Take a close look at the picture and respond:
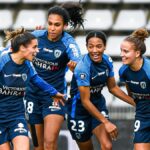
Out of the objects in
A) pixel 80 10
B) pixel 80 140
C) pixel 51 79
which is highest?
pixel 80 10

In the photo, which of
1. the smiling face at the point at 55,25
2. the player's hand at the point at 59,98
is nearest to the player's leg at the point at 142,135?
the player's hand at the point at 59,98

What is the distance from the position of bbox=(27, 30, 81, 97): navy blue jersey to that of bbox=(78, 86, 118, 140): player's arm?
1.53ft

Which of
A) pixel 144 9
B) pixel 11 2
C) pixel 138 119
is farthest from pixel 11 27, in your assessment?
pixel 138 119

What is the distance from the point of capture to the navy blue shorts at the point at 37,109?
8953 millimetres

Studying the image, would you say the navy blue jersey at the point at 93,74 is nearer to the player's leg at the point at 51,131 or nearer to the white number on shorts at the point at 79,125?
the white number on shorts at the point at 79,125

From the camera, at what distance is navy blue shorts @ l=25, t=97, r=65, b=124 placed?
29.4 ft

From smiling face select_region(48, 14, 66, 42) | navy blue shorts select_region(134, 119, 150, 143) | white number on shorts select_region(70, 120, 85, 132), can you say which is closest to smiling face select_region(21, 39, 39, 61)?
smiling face select_region(48, 14, 66, 42)

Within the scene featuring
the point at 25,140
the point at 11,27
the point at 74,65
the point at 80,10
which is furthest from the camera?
the point at 11,27

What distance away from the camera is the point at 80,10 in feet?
30.4

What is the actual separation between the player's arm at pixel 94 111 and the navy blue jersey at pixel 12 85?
0.62 m

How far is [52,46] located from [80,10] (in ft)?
2.18

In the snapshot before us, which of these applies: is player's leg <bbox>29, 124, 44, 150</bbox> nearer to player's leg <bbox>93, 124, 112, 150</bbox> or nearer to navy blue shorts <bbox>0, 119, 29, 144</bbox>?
player's leg <bbox>93, 124, 112, 150</bbox>

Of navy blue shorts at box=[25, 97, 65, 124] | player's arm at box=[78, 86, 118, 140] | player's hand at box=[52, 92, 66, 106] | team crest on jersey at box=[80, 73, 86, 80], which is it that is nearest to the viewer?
player's arm at box=[78, 86, 118, 140]

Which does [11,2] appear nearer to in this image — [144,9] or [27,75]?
[144,9]
